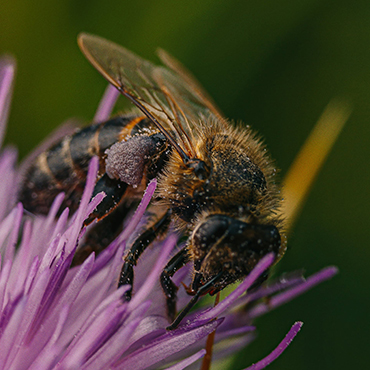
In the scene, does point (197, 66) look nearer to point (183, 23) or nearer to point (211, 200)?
point (183, 23)

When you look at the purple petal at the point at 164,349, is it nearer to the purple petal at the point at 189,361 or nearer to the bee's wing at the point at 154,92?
the purple petal at the point at 189,361

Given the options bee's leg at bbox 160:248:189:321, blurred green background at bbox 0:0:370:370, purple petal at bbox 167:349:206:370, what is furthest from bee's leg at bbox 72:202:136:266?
blurred green background at bbox 0:0:370:370

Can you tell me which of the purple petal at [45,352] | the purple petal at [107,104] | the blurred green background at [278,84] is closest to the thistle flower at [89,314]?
the purple petal at [45,352]

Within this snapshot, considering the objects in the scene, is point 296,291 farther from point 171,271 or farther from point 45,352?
point 45,352

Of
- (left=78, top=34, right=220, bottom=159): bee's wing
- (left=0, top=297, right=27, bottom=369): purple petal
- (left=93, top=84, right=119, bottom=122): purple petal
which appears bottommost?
(left=0, top=297, right=27, bottom=369): purple petal

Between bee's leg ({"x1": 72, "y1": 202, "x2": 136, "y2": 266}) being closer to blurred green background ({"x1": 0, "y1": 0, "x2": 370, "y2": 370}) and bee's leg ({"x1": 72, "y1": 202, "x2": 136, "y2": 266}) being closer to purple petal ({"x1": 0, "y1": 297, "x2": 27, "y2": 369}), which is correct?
purple petal ({"x1": 0, "y1": 297, "x2": 27, "y2": 369})

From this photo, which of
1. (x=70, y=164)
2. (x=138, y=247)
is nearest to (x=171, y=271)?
(x=138, y=247)
